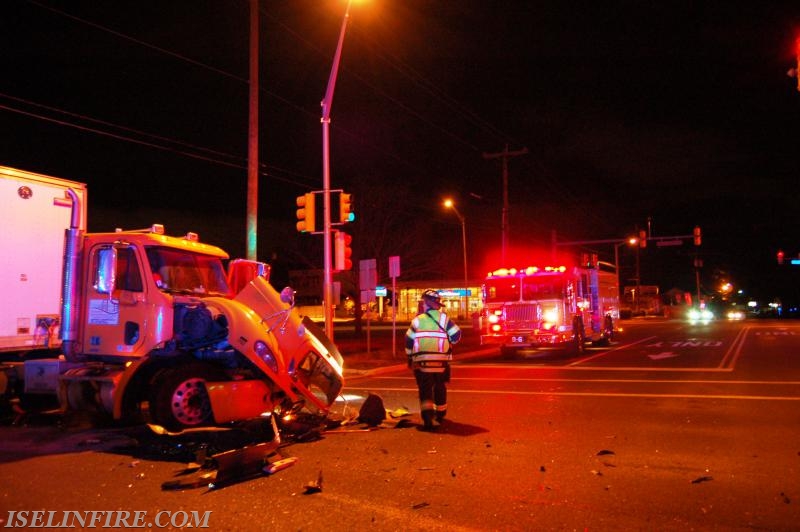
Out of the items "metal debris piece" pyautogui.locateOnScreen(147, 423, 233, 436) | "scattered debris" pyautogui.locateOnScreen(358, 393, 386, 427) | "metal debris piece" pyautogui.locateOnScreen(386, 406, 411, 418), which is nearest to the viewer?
"metal debris piece" pyautogui.locateOnScreen(147, 423, 233, 436)

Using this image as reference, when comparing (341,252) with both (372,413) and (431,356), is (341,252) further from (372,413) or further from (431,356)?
(431,356)

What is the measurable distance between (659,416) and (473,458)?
3920 millimetres

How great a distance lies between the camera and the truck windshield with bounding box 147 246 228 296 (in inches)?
347

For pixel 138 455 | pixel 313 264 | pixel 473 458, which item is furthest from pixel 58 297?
pixel 313 264

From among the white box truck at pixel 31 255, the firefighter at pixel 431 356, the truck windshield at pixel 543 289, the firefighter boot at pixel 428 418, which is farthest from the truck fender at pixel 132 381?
the truck windshield at pixel 543 289

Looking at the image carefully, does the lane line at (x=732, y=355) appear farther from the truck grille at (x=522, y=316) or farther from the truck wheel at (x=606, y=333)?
the truck grille at (x=522, y=316)

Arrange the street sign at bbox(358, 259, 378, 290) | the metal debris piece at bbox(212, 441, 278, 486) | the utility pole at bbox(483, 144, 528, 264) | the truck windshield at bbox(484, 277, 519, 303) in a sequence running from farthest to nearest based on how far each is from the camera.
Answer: the utility pole at bbox(483, 144, 528, 264) → the truck windshield at bbox(484, 277, 519, 303) → the street sign at bbox(358, 259, 378, 290) → the metal debris piece at bbox(212, 441, 278, 486)

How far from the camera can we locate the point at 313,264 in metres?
31.2

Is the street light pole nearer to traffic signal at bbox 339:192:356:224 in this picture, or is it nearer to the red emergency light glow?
traffic signal at bbox 339:192:356:224

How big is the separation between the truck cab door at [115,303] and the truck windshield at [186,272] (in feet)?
0.82

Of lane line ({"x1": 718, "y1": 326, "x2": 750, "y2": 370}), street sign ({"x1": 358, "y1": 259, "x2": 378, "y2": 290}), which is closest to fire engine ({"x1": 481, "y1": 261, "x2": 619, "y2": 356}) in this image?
street sign ({"x1": 358, "y1": 259, "x2": 378, "y2": 290})

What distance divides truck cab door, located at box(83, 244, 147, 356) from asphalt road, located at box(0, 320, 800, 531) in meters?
1.21

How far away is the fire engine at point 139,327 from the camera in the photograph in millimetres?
8133

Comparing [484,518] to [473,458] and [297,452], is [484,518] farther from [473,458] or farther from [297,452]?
[297,452]
